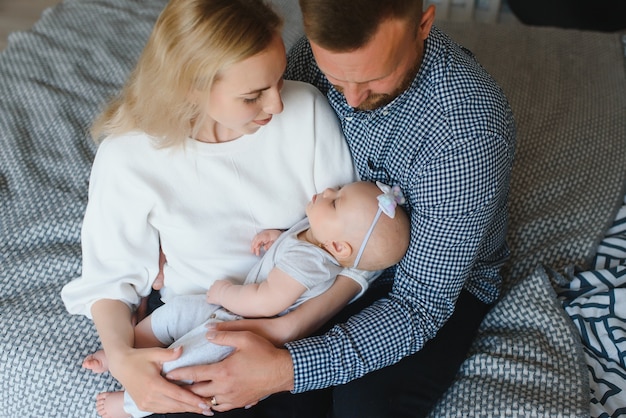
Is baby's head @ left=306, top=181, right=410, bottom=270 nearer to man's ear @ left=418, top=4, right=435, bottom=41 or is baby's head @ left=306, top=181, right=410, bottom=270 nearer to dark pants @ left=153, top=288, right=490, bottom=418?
dark pants @ left=153, top=288, right=490, bottom=418

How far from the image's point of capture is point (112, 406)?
1482 millimetres

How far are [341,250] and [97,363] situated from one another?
1.92 ft

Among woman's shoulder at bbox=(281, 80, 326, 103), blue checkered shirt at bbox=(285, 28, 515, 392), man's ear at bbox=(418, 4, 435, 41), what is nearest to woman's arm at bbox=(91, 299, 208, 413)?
blue checkered shirt at bbox=(285, 28, 515, 392)

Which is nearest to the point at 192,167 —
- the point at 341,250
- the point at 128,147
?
the point at 128,147

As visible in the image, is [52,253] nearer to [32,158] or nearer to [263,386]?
[32,158]

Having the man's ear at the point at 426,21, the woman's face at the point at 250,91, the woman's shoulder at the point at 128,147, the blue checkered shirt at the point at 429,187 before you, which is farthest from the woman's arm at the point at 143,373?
the man's ear at the point at 426,21

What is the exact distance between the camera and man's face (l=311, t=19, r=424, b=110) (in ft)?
4.25

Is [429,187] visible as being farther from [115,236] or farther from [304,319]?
[115,236]

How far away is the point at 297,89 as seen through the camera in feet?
5.13

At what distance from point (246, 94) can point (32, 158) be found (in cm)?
98

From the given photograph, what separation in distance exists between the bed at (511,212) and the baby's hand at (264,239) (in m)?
0.43

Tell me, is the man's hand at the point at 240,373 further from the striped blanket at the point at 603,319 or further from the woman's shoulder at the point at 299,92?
the striped blanket at the point at 603,319

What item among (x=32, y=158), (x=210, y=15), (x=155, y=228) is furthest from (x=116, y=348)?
(x=32, y=158)

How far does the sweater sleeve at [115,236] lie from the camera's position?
4.82 ft
